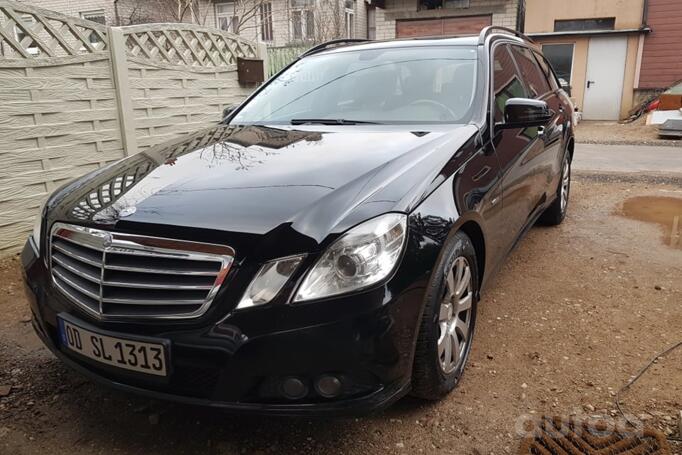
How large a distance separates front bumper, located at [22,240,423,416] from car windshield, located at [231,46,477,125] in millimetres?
1492

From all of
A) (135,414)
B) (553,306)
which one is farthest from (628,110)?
(135,414)

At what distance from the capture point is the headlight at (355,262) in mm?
1814

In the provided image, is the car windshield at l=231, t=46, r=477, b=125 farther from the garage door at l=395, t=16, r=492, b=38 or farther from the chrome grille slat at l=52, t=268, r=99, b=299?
the garage door at l=395, t=16, r=492, b=38

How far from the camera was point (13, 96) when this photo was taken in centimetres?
428

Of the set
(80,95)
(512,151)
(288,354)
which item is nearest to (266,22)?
(80,95)

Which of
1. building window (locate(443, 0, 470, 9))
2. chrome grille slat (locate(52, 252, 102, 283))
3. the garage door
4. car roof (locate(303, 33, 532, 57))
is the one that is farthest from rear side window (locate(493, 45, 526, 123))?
building window (locate(443, 0, 470, 9))

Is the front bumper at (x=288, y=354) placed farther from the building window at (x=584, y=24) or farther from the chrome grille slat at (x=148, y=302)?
the building window at (x=584, y=24)

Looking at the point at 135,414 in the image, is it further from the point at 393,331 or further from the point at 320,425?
the point at 393,331

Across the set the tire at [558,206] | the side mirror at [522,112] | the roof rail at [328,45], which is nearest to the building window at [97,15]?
the roof rail at [328,45]

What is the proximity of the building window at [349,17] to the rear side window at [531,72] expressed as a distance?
43.4 ft

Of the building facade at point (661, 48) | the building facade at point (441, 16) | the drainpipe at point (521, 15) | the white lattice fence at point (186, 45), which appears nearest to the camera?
the white lattice fence at point (186, 45)

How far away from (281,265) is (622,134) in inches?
518

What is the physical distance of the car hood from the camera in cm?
196

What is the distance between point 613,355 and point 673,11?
15481 millimetres
